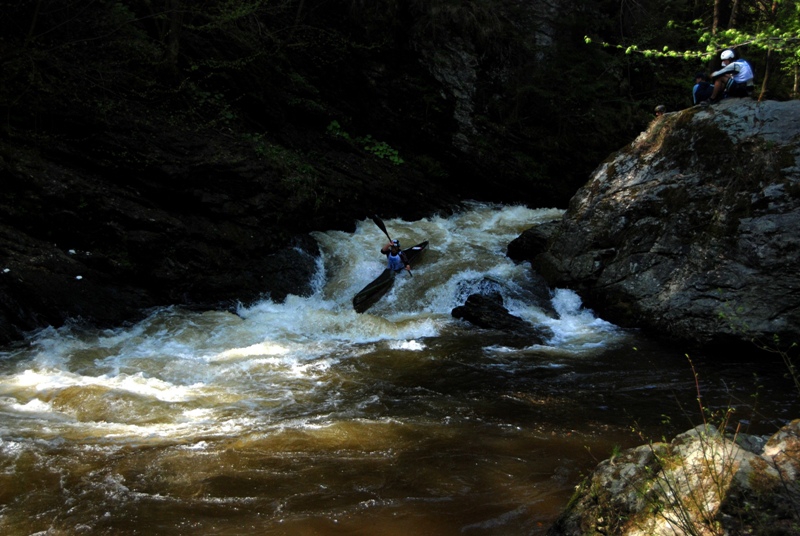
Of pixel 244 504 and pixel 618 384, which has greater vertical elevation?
pixel 244 504

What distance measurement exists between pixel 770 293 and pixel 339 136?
9762 mm

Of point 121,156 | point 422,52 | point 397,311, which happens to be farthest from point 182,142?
point 422,52

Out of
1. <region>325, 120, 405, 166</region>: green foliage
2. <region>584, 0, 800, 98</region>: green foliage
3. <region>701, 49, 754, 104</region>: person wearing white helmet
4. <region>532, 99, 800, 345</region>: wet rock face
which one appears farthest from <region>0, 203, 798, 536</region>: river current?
<region>584, 0, 800, 98</region>: green foliage

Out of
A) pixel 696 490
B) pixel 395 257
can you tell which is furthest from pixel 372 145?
pixel 696 490

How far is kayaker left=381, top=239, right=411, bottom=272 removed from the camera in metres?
10.5

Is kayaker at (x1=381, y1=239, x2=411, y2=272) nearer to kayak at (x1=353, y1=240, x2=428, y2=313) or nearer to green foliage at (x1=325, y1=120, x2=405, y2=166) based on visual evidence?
kayak at (x1=353, y1=240, x2=428, y2=313)

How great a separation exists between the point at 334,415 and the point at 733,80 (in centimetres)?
836

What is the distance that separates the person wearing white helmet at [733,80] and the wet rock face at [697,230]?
340 millimetres

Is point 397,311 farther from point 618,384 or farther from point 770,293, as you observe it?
point 770,293

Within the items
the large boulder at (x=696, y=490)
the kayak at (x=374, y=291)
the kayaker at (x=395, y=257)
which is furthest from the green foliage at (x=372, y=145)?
the large boulder at (x=696, y=490)

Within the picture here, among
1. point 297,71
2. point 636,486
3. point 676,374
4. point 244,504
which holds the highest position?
point 297,71

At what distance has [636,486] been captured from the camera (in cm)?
292

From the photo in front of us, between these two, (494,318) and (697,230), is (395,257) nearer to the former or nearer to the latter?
(494,318)

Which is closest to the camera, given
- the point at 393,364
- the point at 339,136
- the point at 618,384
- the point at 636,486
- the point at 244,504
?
the point at 636,486
